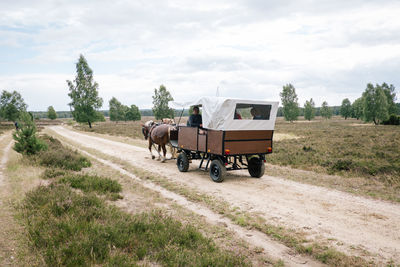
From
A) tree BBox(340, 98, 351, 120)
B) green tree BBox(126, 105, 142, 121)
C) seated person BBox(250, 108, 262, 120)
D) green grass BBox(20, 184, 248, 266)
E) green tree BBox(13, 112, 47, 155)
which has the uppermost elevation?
tree BBox(340, 98, 351, 120)

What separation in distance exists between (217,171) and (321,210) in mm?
3996

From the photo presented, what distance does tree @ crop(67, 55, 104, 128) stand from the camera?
2023 inches

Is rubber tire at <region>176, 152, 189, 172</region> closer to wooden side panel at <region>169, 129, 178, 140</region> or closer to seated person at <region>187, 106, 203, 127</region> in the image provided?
seated person at <region>187, 106, 203, 127</region>

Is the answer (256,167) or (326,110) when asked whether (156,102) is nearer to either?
(256,167)

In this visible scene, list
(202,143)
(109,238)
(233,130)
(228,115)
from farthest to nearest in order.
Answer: (202,143), (233,130), (228,115), (109,238)

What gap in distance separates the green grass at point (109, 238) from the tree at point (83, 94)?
49989 millimetres

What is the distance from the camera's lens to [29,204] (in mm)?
6297

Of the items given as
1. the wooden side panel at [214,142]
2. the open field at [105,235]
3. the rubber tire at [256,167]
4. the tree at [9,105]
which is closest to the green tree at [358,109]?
the rubber tire at [256,167]

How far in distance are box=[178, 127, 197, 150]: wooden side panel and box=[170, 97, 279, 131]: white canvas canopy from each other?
3.34ft

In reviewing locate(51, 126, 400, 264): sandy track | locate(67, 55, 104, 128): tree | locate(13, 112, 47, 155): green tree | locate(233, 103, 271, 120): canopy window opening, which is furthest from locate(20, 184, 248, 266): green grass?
locate(67, 55, 104, 128): tree

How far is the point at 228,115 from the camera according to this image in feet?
29.3

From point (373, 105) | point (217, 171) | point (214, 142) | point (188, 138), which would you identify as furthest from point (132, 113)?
point (214, 142)

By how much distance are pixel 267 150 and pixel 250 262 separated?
6033 millimetres

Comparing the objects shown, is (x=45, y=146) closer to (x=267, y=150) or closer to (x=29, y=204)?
(x=29, y=204)
